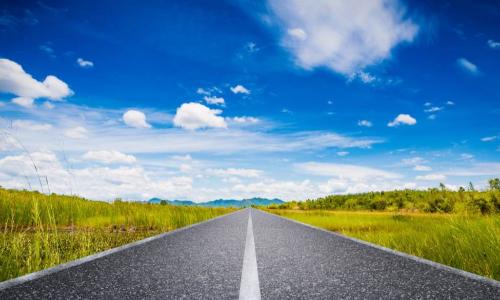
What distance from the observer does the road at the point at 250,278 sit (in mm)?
2820

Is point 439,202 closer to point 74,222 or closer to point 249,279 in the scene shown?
point 74,222

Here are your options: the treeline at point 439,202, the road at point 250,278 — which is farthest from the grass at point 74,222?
the treeline at point 439,202

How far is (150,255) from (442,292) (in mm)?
3559

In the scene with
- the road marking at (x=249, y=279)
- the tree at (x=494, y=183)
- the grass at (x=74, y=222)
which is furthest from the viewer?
the tree at (x=494, y=183)

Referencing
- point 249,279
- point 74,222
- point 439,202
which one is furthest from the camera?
point 439,202

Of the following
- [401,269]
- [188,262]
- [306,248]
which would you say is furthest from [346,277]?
[306,248]

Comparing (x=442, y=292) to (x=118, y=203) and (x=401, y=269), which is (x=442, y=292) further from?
(x=118, y=203)

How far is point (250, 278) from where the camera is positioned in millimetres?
3438

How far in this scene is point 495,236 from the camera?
5340 mm

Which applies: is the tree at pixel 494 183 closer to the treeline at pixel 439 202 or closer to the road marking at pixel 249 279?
the treeline at pixel 439 202

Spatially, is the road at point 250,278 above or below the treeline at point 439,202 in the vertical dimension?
below

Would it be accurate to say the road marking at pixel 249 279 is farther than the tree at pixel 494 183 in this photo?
No

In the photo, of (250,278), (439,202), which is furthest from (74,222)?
(439,202)

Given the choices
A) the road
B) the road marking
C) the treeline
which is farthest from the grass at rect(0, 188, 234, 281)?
the treeline
